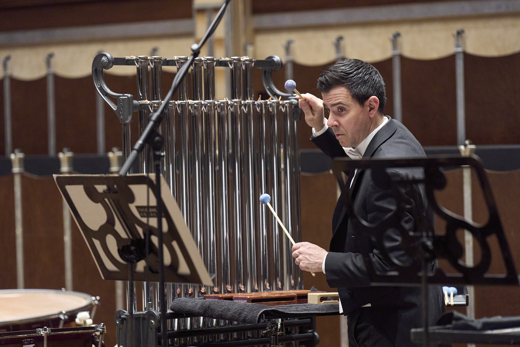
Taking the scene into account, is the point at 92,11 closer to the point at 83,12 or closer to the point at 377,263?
the point at 83,12

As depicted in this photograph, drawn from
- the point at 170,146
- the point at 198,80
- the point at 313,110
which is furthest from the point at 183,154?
the point at 313,110

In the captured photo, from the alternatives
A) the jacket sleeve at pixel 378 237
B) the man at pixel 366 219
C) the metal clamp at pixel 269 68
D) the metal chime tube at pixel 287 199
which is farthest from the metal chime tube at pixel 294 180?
the jacket sleeve at pixel 378 237

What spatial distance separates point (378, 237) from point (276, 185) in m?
0.83

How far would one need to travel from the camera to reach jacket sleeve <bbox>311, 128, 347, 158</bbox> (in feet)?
8.34

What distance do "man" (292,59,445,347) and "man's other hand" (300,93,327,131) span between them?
0.80ft

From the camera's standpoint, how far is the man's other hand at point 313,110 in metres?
2.48

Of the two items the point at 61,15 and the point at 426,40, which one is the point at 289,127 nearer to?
the point at 426,40

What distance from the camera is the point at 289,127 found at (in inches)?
101

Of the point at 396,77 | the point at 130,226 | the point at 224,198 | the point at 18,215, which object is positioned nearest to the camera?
the point at 130,226

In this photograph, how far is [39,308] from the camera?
10.5 feet

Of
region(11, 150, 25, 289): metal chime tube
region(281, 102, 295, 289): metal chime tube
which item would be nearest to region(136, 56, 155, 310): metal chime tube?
region(281, 102, 295, 289): metal chime tube

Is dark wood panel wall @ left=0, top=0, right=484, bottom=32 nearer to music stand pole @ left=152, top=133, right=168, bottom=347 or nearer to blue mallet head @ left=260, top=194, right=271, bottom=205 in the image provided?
blue mallet head @ left=260, top=194, right=271, bottom=205

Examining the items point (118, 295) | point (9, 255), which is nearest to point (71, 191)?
point (118, 295)

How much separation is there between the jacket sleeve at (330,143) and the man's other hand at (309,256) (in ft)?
1.81
